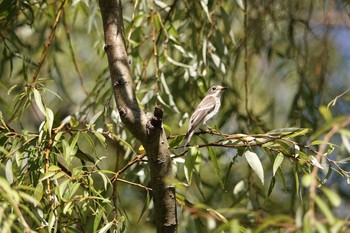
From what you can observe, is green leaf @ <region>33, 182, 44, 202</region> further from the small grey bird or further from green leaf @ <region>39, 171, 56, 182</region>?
the small grey bird

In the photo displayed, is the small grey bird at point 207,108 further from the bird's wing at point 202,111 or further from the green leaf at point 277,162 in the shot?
the green leaf at point 277,162

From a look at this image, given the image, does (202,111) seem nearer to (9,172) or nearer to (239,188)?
(239,188)

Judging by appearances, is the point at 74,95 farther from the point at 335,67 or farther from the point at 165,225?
the point at 165,225

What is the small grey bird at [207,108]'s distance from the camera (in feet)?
10.8

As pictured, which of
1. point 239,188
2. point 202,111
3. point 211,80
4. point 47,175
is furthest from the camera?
point 211,80

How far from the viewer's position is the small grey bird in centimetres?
331

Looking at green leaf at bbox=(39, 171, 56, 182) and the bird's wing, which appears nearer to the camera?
green leaf at bbox=(39, 171, 56, 182)

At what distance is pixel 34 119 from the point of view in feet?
A: 15.1

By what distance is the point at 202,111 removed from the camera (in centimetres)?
338

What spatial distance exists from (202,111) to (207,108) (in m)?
0.07

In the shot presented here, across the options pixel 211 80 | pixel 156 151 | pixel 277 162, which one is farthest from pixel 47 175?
pixel 211 80

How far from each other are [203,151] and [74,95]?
3.80 feet

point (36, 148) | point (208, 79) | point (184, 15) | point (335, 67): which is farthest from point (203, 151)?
point (36, 148)

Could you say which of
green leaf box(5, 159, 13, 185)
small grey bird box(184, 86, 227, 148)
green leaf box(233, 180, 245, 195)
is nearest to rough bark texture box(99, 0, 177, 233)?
green leaf box(5, 159, 13, 185)
